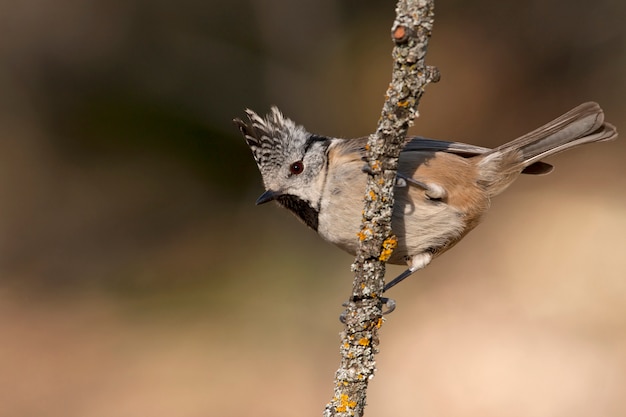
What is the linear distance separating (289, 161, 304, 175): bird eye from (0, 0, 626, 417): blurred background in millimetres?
2190

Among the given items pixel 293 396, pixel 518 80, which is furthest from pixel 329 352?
pixel 518 80

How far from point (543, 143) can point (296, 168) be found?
1161 mm

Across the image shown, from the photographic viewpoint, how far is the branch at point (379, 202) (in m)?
1.75

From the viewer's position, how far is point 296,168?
307 cm

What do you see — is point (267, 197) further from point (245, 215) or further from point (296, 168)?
point (245, 215)

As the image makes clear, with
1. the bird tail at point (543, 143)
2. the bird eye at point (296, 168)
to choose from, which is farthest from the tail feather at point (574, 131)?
the bird eye at point (296, 168)

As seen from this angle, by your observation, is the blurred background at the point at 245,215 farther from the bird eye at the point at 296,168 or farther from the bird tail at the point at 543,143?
the bird eye at the point at 296,168

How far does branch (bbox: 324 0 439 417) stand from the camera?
1.75m

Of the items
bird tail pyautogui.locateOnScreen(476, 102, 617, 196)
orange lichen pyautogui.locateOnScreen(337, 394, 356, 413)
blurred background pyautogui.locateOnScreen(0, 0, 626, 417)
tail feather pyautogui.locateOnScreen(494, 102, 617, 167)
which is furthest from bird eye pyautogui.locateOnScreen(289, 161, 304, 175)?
blurred background pyautogui.locateOnScreen(0, 0, 626, 417)

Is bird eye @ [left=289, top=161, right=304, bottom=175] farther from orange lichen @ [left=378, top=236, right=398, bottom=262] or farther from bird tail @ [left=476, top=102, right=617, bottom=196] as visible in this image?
orange lichen @ [left=378, top=236, right=398, bottom=262]

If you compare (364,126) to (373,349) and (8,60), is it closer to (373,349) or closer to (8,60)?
(8,60)

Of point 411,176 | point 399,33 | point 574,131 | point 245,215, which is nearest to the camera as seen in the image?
point 399,33

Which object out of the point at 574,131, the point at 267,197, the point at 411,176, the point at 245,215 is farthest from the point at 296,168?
the point at 245,215

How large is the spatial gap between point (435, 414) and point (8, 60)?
5.08m
